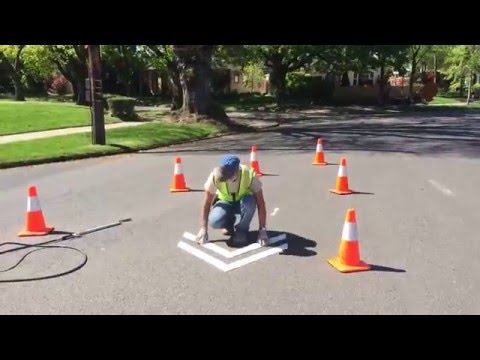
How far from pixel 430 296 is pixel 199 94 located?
18.0 m

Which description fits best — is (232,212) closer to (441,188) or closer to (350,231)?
(350,231)

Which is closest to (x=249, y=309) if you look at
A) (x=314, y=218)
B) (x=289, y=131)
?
(x=314, y=218)

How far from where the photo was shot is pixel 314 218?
689 cm

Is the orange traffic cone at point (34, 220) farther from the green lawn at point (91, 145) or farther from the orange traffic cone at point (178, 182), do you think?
the green lawn at point (91, 145)

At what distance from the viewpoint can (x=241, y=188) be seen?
18.4 feet

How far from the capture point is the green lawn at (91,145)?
1250cm

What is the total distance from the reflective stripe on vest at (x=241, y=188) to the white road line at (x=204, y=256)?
2.31 feet

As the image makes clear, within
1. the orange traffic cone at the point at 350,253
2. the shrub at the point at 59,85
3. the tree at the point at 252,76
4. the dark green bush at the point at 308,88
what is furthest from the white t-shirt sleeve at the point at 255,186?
the shrub at the point at 59,85

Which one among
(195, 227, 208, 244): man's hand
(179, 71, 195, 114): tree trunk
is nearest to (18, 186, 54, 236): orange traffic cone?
(195, 227, 208, 244): man's hand

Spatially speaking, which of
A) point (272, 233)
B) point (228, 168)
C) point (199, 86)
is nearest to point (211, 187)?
point (228, 168)

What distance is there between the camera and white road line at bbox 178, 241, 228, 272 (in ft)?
16.4

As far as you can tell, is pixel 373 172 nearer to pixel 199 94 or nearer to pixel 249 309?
pixel 249 309

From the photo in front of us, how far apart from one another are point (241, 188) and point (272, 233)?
2.90 feet

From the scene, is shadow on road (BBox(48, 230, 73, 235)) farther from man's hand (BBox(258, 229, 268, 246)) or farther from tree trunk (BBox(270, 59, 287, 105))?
tree trunk (BBox(270, 59, 287, 105))
